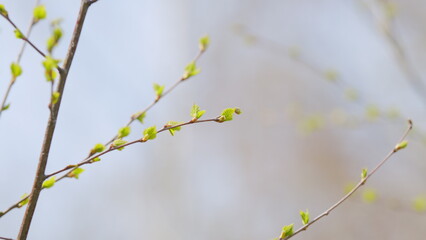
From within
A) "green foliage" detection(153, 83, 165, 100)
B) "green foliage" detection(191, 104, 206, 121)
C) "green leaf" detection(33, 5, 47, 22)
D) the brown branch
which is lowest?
the brown branch

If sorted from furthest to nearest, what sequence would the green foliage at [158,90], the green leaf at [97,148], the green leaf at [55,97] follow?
1. the green foliage at [158,90]
2. the green leaf at [97,148]
3. the green leaf at [55,97]

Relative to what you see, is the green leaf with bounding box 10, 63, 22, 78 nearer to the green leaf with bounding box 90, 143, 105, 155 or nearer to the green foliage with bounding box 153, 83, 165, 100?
the green leaf with bounding box 90, 143, 105, 155

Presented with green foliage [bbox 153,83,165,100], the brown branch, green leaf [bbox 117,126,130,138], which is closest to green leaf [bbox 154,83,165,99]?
green foliage [bbox 153,83,165,100]

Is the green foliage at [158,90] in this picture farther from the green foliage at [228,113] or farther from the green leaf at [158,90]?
the green foliage at [228,113]

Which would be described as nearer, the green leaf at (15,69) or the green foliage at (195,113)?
the green leaf at (15,69)

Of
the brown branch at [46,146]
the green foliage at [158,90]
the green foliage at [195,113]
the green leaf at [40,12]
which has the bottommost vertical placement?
the brown branch at [46,146]

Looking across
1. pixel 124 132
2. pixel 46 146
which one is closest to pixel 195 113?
pixel 124 132

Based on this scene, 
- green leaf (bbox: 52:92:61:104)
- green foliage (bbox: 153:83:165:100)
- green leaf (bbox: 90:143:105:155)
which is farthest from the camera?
green foliage (bbox: 153:83:165:100)

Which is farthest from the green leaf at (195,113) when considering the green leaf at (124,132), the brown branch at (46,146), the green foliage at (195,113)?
the brown branch at (46,146)

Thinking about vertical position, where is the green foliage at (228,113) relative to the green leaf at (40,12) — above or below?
below

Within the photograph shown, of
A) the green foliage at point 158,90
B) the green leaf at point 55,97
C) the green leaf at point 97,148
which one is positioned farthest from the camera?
the green foliage at point 158,90

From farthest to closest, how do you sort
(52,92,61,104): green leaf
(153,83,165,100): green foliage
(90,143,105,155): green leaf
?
(153,83,165,100): green foliage < (90,143,105,155): green leaf < (52,92,61,104): green leaf

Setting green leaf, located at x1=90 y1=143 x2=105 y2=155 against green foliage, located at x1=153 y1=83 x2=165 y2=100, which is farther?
green foliage, located at x1=153 y1=83 x2=165 y2=100

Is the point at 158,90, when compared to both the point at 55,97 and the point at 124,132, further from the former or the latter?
the point at 55,97
